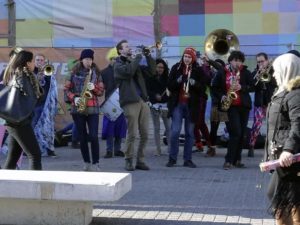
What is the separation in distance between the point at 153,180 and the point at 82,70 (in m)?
1.93

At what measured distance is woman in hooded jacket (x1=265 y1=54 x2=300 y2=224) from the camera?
504 centimetres

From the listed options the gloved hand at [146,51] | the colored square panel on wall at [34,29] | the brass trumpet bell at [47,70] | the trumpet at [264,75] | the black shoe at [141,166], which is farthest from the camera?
the colored square panel on wall at [34,29]

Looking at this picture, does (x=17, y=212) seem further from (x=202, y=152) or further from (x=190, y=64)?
(x=202, y=152)

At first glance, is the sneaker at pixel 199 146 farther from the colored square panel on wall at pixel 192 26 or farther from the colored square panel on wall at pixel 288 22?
the colored square panel on wall at pixel 288 22

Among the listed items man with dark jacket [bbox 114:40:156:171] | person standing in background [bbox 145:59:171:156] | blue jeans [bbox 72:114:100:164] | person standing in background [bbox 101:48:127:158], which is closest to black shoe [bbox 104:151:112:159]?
person standing in background [bbox 101:48:127:158]

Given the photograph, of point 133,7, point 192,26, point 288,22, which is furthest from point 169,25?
point 288,22

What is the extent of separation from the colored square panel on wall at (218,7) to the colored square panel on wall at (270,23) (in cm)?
72

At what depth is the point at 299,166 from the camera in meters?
5.11

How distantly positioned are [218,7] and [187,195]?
6.31 meters

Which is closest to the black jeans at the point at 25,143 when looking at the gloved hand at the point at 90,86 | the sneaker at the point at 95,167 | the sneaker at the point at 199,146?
the gloved hand at the point at 90,86

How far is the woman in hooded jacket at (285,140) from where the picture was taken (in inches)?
198

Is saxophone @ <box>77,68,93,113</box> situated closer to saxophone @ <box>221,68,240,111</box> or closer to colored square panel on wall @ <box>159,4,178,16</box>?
saxophone @ <box>221,68,240,111</box>

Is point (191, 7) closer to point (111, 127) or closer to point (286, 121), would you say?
point (111, 127)

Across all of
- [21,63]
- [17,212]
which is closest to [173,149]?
[21,63]
